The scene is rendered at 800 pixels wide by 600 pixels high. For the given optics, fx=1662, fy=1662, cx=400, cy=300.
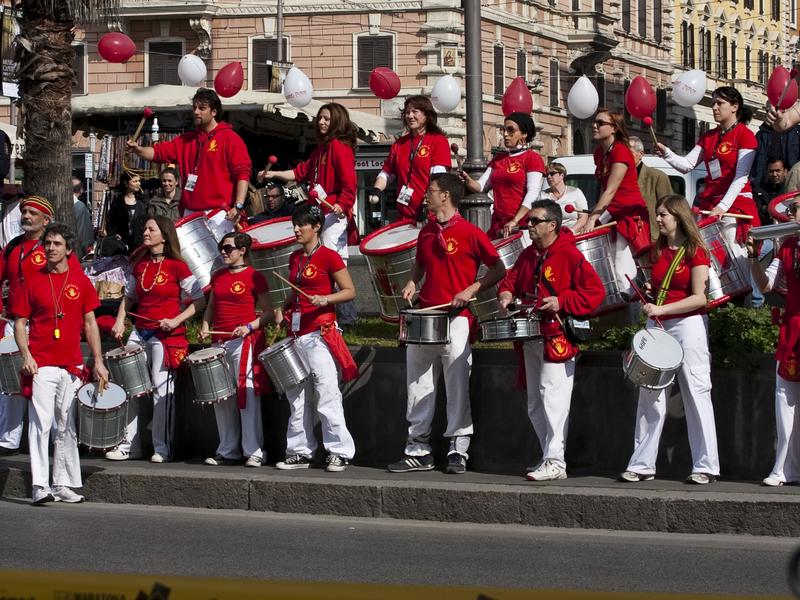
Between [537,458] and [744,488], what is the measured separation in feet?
5.67

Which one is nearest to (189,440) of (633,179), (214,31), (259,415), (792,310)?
(259,415)

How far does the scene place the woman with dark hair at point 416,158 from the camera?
12.8 m

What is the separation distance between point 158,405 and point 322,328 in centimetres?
164

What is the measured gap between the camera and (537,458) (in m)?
11.5

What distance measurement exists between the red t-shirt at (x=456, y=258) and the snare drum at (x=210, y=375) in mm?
1576

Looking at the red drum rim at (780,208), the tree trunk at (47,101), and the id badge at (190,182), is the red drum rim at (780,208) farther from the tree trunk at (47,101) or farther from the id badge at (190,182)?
the tree trunk at (47,101)

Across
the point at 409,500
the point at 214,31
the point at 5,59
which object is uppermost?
the point at 214,31

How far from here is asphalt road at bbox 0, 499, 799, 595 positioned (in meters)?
8.31

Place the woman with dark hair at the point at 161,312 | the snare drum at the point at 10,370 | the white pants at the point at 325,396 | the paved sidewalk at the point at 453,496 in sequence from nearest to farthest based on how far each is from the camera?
1. the paved sidewalk at the point at 453,496
2. the white pants at the point at 325,396
3. the snare drum at the point at 10,370
4. the woman with dark hair at the point at 161,312

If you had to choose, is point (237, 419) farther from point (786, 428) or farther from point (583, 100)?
point (583, 100)

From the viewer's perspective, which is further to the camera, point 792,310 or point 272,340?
point 272,340

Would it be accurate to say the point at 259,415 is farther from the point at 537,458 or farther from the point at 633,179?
the point at 633,179

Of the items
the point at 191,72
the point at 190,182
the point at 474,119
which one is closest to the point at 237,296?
the point at 190,182

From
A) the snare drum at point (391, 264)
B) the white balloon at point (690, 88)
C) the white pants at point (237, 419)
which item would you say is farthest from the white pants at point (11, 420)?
the white balloon at point (690, 88)
